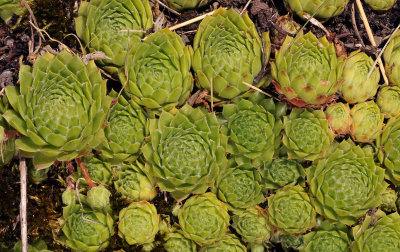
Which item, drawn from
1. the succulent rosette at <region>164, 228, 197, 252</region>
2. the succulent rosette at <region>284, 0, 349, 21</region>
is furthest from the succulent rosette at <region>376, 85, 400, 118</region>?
the succulent rosette at <region>164, 228, 197, 252</region>

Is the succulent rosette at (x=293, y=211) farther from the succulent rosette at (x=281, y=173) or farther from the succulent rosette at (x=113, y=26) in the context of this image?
the succulent rosette at (x=113, y=26)

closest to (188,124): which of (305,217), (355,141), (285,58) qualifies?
(285,58)

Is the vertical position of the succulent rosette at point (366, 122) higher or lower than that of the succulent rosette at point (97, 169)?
higher

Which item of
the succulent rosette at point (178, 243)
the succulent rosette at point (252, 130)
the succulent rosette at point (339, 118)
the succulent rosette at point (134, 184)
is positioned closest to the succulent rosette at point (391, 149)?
the succulent rosette at point (339, 118)

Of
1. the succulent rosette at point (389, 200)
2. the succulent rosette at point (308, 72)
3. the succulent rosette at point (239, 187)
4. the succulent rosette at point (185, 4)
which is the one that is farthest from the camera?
the succulent rosette at point (185, 4)

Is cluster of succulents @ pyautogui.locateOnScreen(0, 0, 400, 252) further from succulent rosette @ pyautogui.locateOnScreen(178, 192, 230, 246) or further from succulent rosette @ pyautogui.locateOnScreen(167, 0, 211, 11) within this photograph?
succulent rosette @ pyautogui.locateOnScreen(167, 0, 211, 11)

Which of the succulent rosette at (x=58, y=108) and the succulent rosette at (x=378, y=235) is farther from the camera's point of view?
the succulent rosette at (x=378, y=235)

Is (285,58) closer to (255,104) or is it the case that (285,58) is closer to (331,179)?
(255,104)
